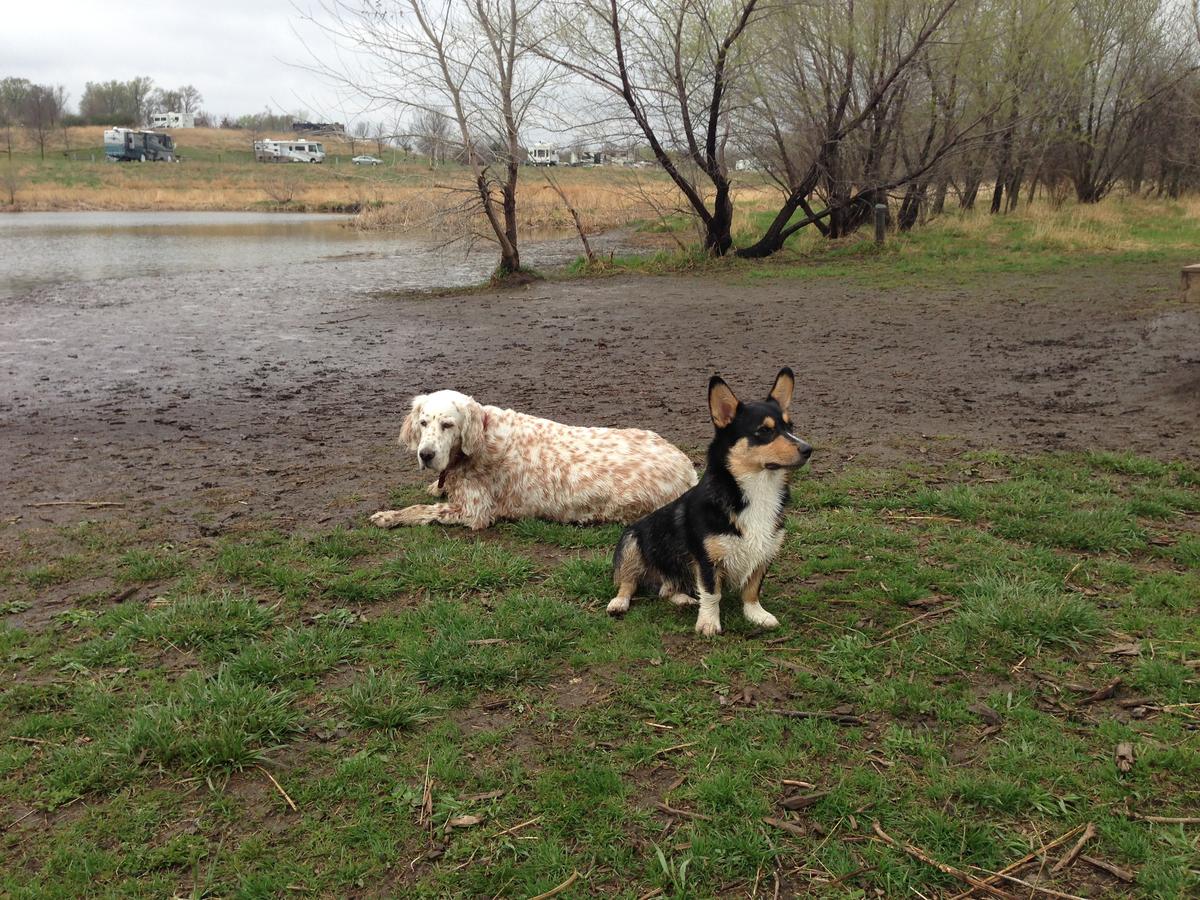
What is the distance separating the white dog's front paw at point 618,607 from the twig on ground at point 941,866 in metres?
2.03

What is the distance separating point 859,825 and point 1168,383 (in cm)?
885

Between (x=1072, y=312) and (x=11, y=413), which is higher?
(x=1072, y=312)

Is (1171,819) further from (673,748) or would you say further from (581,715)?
(581,715)

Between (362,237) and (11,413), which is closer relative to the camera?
(11,413)

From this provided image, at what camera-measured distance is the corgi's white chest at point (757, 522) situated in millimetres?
4539

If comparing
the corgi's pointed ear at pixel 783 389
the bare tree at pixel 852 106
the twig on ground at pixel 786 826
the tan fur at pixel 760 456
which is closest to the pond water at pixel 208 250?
the bare tree at pixel 852 106

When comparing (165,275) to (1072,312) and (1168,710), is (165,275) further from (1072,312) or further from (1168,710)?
(1168,710)

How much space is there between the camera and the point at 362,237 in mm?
37625

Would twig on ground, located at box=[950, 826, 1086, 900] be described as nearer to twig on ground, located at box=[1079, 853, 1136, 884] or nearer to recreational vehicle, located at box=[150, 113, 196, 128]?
twig on ground, located at box=[1079, 853, 1136, 884]

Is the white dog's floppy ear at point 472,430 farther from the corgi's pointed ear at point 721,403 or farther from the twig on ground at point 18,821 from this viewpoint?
the twig on ground at point 18,821

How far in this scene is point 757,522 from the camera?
4.55m

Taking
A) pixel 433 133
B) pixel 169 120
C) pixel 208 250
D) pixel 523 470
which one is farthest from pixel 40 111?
pixel 523 470

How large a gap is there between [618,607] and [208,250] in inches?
1224

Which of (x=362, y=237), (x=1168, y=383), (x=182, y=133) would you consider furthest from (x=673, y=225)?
(x=182, y=133)
